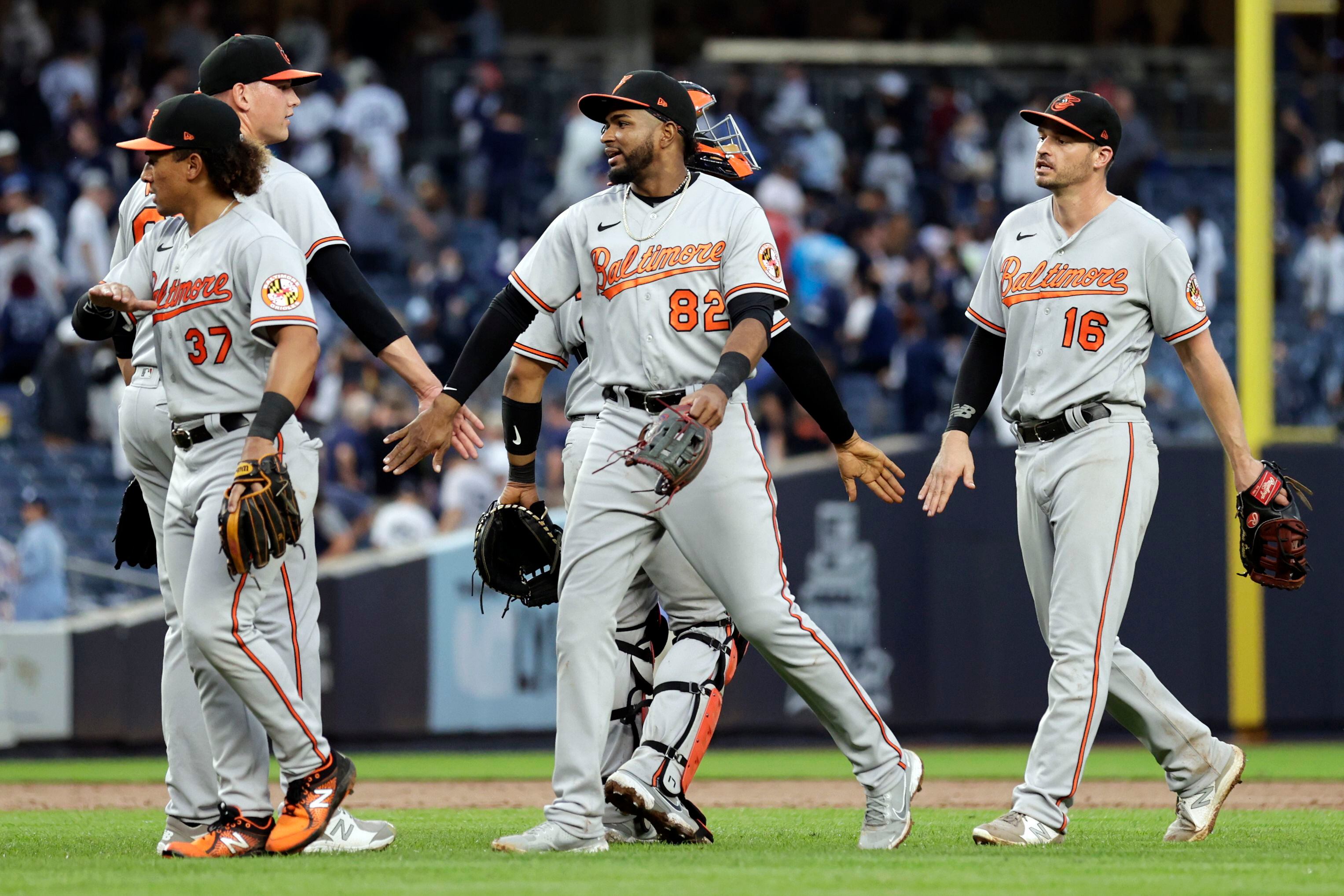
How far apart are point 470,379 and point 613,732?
4.33ft

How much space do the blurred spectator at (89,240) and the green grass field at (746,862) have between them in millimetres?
7761

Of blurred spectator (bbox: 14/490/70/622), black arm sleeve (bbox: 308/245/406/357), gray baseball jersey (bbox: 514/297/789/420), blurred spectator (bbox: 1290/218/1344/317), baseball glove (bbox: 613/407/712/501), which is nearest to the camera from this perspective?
baseball glove (bbox: 613/407/712/501)

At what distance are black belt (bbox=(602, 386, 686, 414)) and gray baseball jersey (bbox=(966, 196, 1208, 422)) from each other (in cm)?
116

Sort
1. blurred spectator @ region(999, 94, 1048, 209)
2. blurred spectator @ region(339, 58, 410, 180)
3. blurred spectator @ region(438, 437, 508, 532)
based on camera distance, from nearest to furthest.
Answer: blurred spectator @ region(438, 437, 508, 532), blurred spectator @ region(339, 58, 410, 180), blurred spectator @ region(999, 94, 1048, 209)

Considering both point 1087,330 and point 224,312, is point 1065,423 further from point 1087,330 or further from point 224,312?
point 224,312

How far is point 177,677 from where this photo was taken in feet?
17.1

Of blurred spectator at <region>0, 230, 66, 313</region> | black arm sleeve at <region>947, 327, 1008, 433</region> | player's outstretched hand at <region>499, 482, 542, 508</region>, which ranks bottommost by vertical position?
player's outstretched hand at <region>499, 482, 542, 508</region>

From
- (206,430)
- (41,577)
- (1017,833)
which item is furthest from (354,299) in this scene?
(41,577)

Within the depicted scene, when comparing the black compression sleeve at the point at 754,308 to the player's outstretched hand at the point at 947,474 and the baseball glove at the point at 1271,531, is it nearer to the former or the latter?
the player's outstretched hand at the point at 947,474

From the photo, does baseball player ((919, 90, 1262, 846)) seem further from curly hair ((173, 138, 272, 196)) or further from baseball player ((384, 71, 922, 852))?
curly hair ((173, 138, 272, 196))

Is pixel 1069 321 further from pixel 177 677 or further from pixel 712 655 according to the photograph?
pixel 177 677

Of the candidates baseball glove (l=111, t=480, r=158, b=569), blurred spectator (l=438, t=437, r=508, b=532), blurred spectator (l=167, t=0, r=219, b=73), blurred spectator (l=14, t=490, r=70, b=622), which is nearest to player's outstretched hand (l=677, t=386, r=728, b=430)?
baseball glove (l=111, t=480, r=158, b=569)

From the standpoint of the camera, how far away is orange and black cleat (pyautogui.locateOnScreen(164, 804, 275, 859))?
4910mm

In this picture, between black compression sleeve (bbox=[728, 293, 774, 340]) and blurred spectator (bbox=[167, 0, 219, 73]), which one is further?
Answer: blurred spectator (bbox=[167, 0, 219, 73])
